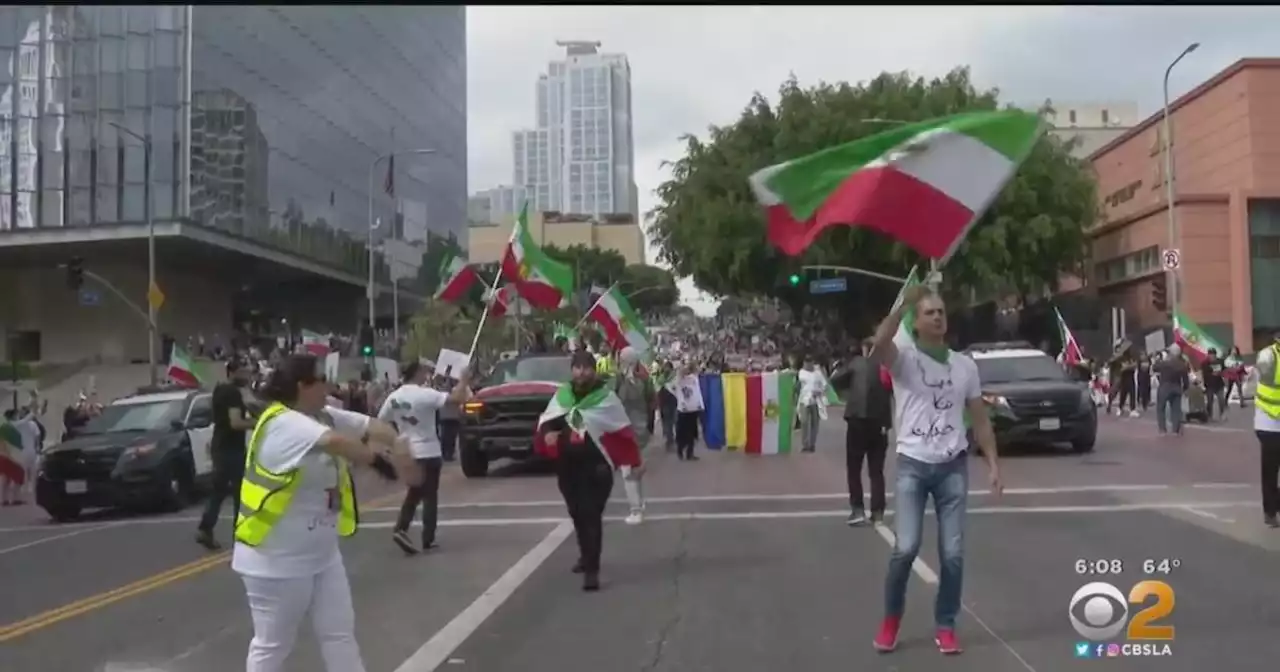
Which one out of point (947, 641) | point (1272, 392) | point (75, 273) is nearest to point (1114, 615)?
point (947, 641)

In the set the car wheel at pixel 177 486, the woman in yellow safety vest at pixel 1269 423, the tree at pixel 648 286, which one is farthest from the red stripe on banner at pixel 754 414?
Answer: the tree at pixel 648 286

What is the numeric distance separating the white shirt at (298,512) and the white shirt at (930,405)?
3013 mm

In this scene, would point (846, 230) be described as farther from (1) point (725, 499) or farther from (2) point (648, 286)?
(2) point (648, 286)

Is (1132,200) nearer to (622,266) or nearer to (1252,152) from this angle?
(1252,152)

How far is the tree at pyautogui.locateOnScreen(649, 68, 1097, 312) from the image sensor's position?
48250 mm

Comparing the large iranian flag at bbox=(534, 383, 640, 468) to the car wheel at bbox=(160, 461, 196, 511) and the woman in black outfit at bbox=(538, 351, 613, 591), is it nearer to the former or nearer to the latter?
the woman in black outfit at bbox=(538, 351, 613, 591)

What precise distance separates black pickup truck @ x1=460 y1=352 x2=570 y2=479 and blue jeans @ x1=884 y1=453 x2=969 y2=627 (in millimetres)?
13607

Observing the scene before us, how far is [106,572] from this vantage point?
11969 millimetres

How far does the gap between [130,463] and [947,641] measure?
12.7 meters

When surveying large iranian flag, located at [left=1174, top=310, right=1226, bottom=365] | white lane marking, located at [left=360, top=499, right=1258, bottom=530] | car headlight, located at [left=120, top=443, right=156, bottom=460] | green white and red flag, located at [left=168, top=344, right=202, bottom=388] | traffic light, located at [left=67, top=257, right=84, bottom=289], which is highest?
traffic light, located at [left=67, top=257, right=84, bottom=289]

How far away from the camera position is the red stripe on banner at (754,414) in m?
24.8

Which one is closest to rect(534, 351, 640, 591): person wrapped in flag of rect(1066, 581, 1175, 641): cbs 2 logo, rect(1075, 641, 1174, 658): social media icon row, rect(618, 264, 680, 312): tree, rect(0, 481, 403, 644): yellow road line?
rect(0, 481, 403, 644): yellow road line

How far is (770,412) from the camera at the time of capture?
24672 millimetres

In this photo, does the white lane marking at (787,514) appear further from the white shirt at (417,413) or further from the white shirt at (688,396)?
the white shirt at (688,396)
